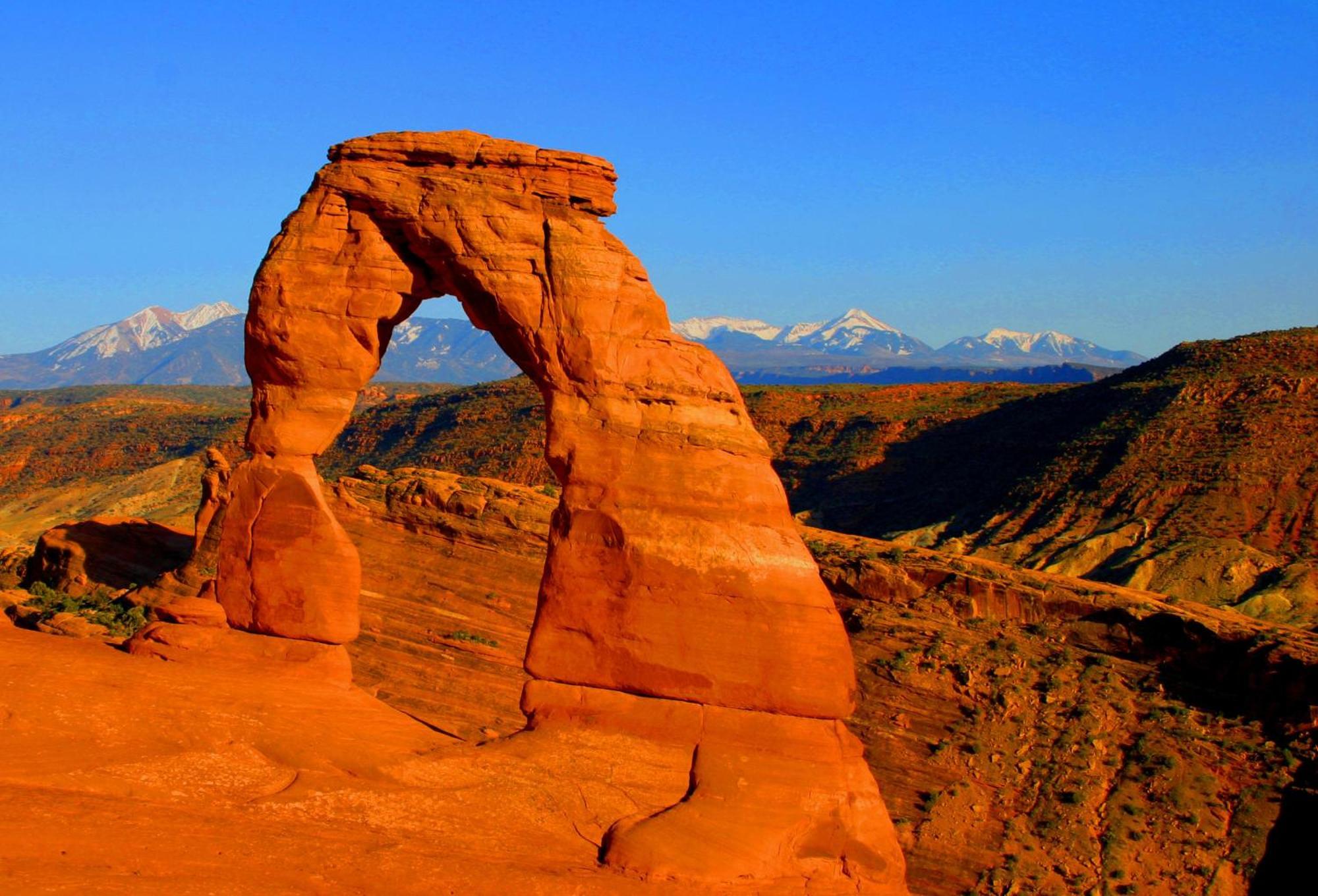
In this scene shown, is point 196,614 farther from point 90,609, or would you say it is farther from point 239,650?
point 90,609

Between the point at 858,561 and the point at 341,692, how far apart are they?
14105mm

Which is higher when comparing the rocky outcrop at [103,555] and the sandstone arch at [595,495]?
the sandstone arch at [595,495]

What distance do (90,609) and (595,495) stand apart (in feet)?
46.9

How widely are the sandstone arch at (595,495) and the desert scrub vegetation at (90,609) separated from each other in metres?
6.35

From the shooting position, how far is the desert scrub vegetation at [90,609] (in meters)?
23.3

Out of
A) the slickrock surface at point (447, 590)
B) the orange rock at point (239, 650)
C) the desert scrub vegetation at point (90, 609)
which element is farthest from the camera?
the slickrock surface at point (447, 590)

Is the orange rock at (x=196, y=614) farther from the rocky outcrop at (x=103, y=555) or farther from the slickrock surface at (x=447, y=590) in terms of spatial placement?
the rocky outcrop at (x=103, y=555)

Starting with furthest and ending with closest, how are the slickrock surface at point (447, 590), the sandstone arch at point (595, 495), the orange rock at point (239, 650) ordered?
the slickrock surface at point (447, 590) < the orange rock at point (239, 650) < the sandstone arch at point (595, 495)

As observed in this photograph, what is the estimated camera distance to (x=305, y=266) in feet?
57.8

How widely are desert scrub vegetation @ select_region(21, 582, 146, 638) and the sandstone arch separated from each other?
20.8ft

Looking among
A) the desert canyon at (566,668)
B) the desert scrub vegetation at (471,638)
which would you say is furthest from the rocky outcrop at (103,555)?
the desert scrub vegetation at (471,638)

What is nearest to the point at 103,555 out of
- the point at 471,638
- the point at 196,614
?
the point at 471,638

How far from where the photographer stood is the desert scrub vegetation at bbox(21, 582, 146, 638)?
23328 millimetres

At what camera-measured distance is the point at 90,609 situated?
25.9 m
